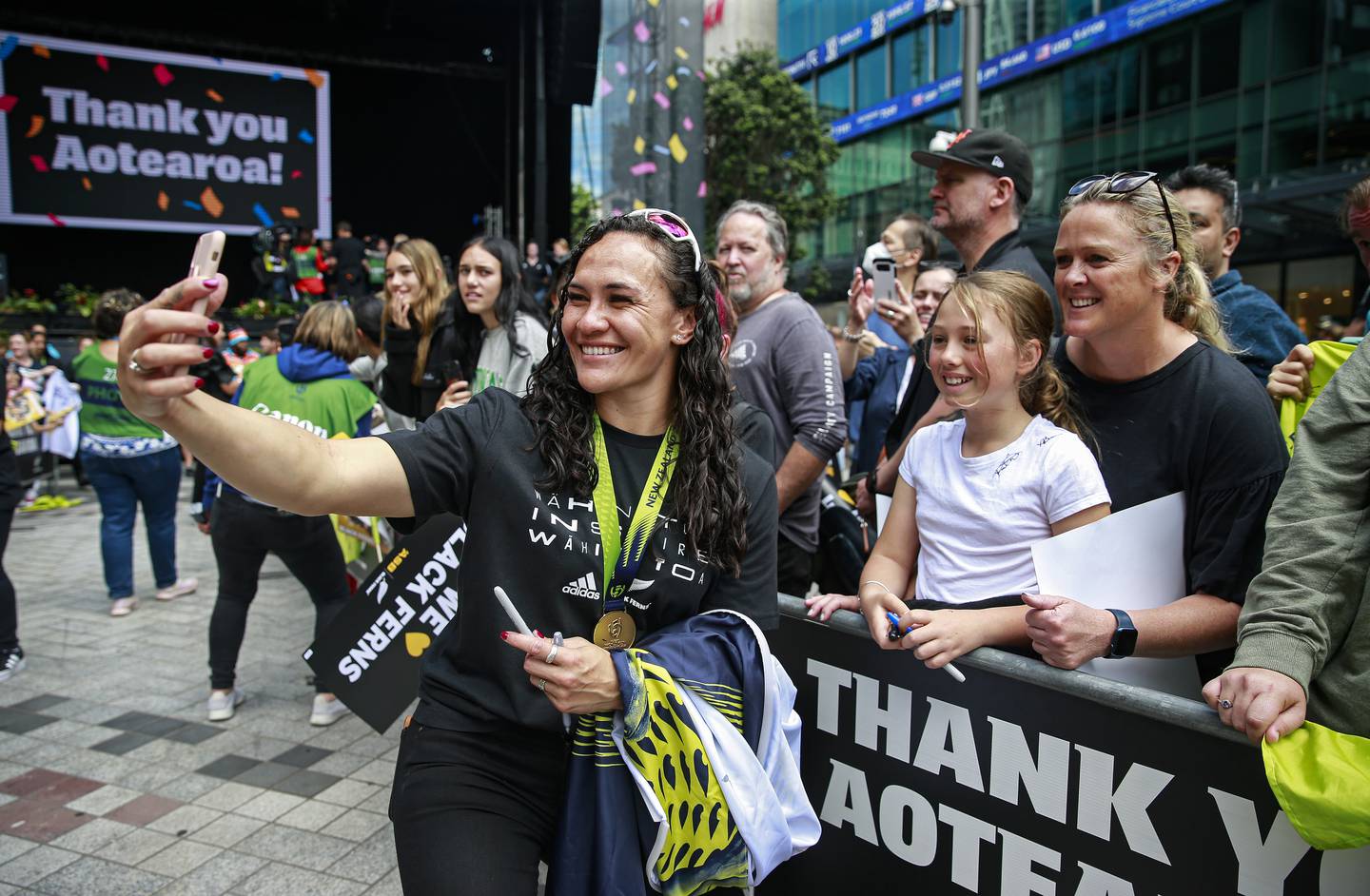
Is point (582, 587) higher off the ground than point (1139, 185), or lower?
lower

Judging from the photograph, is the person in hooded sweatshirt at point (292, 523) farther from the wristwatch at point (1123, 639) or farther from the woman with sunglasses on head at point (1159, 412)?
the wristwatch at point (1123, 639)

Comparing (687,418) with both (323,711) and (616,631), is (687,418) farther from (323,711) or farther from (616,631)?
(323,711)

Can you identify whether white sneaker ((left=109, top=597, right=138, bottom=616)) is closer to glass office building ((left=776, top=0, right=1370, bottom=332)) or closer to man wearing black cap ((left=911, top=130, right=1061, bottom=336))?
man wearing black cap ((left=911, top=130, right=1061, bottom=336))

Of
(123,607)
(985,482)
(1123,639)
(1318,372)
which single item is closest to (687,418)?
(985,482)

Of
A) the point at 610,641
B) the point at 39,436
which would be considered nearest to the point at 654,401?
the point at 610,641

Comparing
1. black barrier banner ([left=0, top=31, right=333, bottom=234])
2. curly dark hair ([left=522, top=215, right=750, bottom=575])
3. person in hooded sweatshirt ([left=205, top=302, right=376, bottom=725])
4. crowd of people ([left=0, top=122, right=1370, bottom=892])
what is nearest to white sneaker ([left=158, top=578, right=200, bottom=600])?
person in hooded sweatshirt ([left=205, top=302, right=376, bottom=725])

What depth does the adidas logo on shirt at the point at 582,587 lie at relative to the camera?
185 centimetres

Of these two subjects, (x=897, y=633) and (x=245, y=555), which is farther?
(x=245, y=555)

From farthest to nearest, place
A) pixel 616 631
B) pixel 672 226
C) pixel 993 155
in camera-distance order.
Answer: pixel 993 155, pixel 672 226, pixel 616 631

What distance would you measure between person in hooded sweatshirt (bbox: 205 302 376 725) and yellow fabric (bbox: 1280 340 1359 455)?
4.01 meters

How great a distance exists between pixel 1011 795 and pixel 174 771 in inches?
143

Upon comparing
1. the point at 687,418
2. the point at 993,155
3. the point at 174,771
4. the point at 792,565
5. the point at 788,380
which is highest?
the point at 993,155

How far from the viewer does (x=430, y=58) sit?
2023 cm

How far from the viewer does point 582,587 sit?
1853 millimetres
